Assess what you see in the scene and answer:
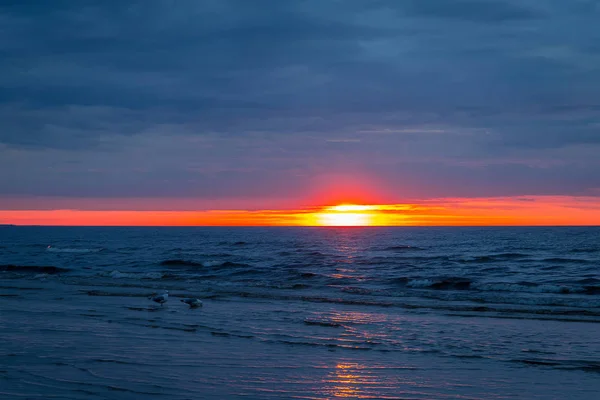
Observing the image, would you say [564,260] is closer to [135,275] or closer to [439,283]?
[439,283]

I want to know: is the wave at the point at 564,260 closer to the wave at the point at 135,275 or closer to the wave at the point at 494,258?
the wave at the point at 494,258

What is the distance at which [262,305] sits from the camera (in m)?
20.3

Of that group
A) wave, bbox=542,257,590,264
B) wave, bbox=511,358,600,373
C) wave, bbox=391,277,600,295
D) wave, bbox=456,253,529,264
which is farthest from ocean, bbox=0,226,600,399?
wave, bbox=456,253,529,264

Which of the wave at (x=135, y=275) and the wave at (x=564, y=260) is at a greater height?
the wave at (x=564, y=260)

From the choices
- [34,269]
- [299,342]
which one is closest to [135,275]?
[34,269]

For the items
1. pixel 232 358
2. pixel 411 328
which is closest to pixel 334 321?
pixel 411 328

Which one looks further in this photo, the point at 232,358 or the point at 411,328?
the point at 411,328

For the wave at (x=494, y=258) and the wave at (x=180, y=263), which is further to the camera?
the wave at (x=180, y=263)

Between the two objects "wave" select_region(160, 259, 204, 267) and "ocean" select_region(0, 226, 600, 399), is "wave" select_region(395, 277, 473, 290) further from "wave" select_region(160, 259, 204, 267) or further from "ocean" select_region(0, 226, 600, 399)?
"wave" select_region(160, 259, 204, 267)

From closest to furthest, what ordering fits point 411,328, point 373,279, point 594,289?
point 411,328
point 594,289
point 373,279

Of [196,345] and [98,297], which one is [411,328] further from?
[98,297]

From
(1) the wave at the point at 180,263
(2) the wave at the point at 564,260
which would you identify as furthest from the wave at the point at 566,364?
(1) the wave at the point at 180,263

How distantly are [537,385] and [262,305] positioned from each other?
1175 cm

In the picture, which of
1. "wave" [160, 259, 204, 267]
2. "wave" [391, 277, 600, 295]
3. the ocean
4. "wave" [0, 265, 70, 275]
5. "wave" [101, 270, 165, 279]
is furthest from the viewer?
"wave" [160, 259, 204, 267]
